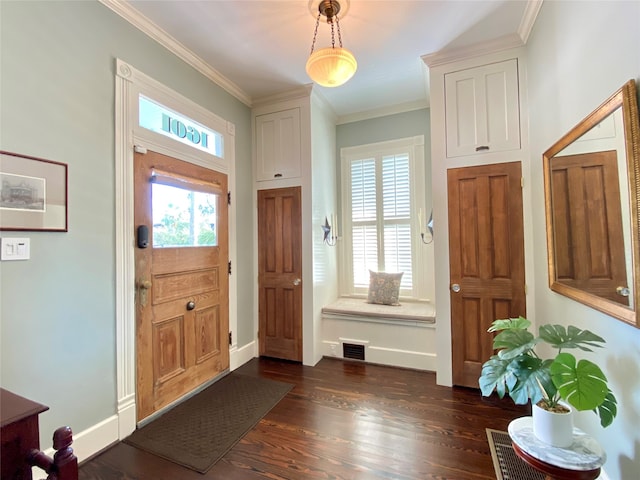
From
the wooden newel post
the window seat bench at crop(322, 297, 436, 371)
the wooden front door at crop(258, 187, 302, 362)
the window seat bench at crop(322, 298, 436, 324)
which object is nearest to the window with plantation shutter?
the window seat bench at crop(322, 298, 436, 324)

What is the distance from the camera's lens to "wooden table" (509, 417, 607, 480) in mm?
1137

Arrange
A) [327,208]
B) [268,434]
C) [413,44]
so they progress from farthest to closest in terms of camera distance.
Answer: [327,208] → [413,44] → [268,434]

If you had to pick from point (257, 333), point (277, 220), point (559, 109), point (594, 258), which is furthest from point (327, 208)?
point (594, 258)

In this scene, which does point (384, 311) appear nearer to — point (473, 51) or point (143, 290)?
point (143, 290)

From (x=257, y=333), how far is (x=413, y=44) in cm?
323

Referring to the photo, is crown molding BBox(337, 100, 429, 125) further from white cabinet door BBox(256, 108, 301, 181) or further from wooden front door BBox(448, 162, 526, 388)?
wooden front door BBox(448, 162, 526, 388)

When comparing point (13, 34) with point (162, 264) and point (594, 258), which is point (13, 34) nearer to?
point (162, 264)

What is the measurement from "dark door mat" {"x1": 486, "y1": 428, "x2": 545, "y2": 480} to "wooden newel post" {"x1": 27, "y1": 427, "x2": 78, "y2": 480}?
192 centimetres

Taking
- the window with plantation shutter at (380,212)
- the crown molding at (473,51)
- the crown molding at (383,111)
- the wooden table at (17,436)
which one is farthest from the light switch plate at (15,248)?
the crown molding at (383,111)

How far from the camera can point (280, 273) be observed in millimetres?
3254

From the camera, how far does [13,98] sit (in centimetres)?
148

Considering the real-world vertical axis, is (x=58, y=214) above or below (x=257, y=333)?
above

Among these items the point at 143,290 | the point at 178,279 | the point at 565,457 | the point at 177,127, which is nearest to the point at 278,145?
the point at 177,127

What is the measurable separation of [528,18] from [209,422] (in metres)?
3.75
